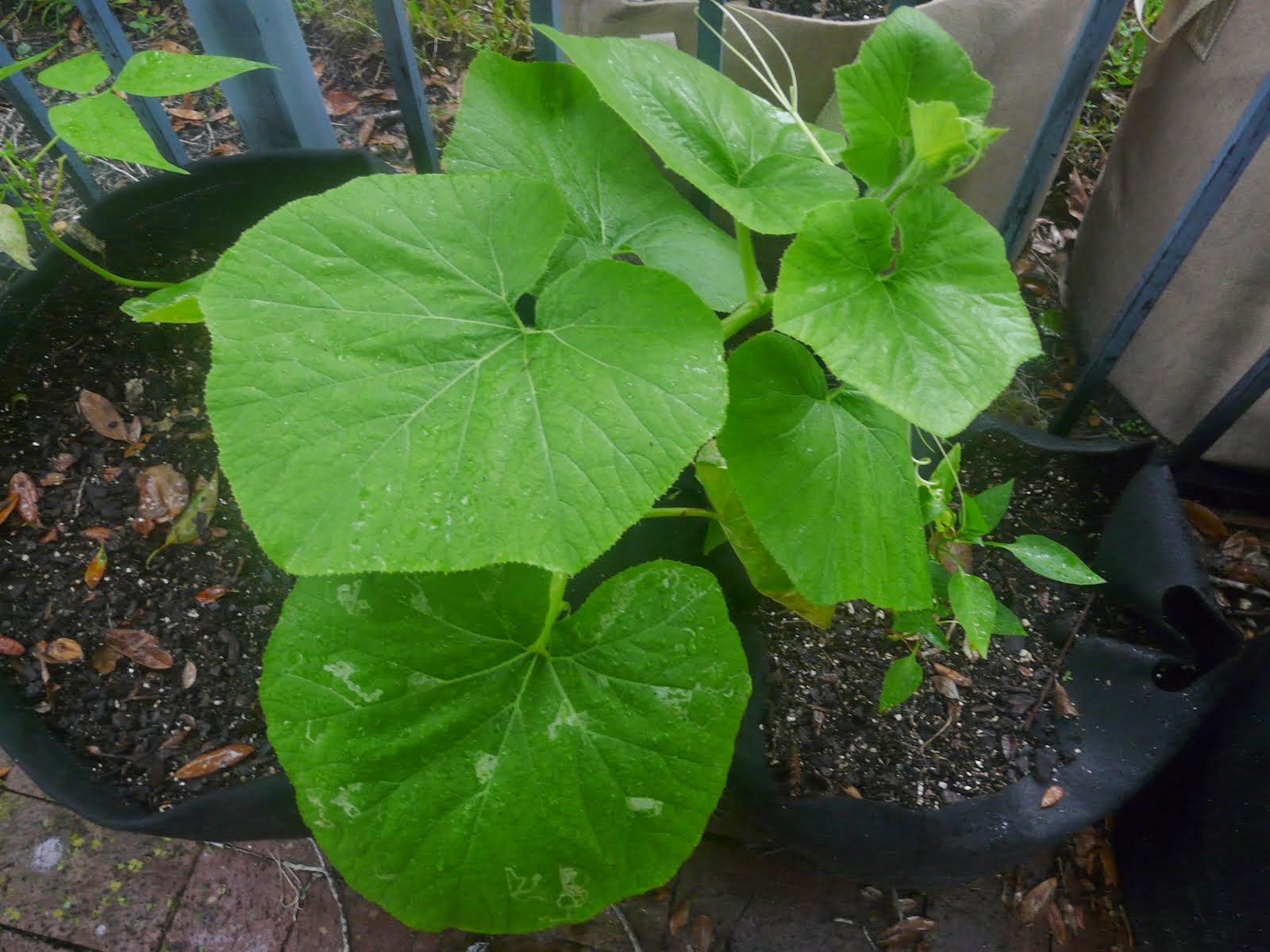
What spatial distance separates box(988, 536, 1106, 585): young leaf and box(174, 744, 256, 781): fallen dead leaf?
95cm

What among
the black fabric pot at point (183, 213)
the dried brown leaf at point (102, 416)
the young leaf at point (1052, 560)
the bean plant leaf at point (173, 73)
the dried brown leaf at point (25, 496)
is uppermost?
the bean plant leaf at point (173, 73)

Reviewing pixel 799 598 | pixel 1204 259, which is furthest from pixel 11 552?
pixel 1204 259

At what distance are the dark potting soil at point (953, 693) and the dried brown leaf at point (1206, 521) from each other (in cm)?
36

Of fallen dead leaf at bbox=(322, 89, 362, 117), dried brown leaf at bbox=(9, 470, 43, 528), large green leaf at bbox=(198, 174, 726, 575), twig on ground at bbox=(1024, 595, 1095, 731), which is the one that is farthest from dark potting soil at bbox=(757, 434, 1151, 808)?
fallen dead leaf at bbox=(322, 89, 362, 117)

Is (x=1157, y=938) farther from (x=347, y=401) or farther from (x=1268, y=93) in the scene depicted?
(x=347, y=401)

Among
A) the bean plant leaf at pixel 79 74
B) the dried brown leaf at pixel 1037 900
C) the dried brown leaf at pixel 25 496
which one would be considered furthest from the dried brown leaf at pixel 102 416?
the dried brown leaf at pixel 1037 900

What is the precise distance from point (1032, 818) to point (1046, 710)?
0.56 feet

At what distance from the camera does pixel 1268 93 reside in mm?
977

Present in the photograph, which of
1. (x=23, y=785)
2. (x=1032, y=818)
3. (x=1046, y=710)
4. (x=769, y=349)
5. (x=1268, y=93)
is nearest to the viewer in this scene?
(x=769, y=349)

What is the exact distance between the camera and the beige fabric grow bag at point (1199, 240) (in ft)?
3.91

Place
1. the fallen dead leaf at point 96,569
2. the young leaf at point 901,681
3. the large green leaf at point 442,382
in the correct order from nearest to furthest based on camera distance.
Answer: the large green leaf at point 442,382
the young leaf at point 901,681
the fallen dead leaf at point 96,569

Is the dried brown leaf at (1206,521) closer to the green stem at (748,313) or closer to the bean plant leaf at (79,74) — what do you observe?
the green stem at (748,313)

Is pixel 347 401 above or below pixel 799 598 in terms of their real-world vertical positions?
above

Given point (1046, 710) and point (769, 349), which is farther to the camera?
point (1046, 710)
